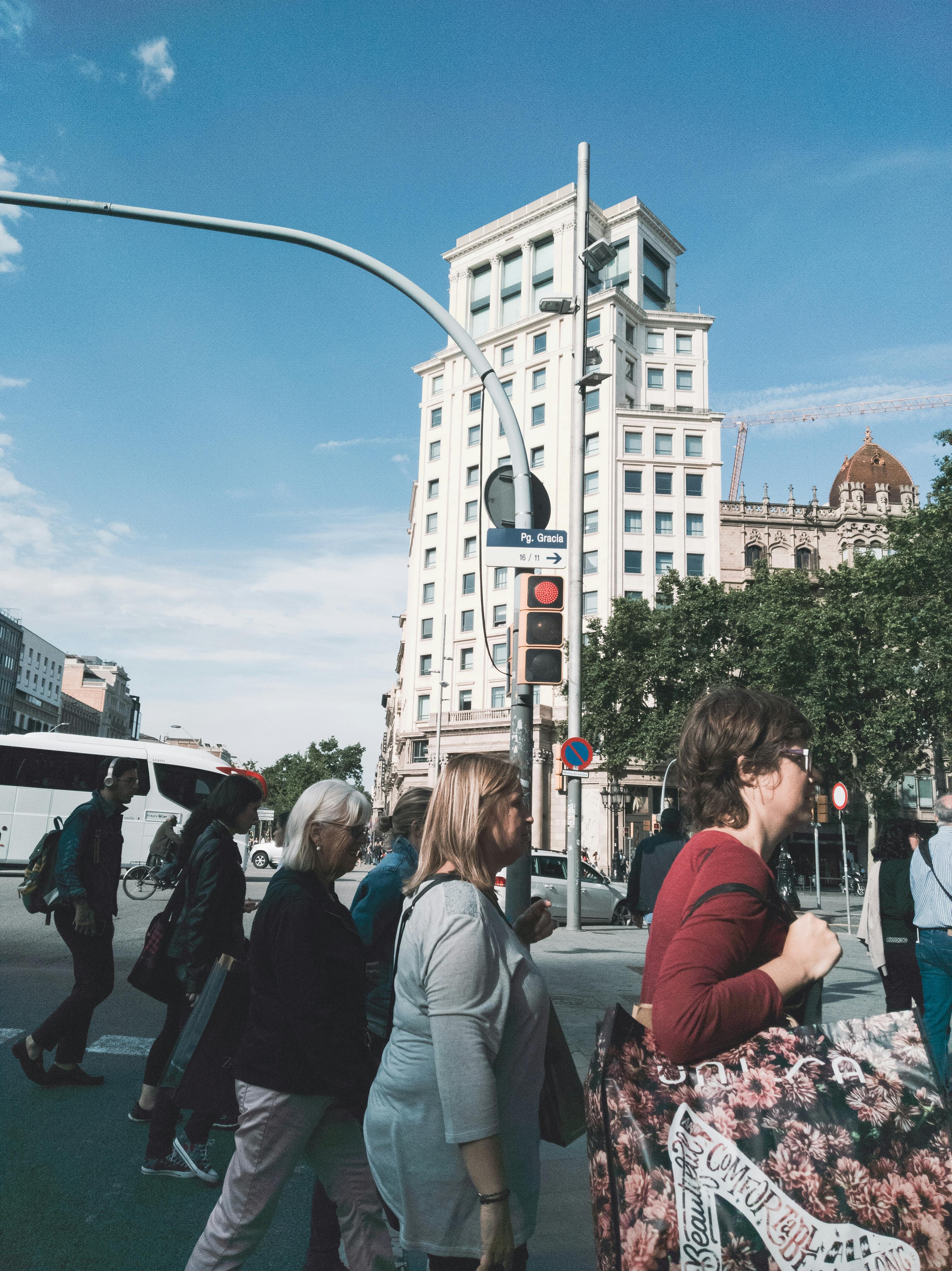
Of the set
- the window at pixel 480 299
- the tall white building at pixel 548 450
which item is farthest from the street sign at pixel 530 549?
the window at pixel 480 299

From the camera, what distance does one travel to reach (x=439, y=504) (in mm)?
60594

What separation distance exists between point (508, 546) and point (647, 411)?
51560mm

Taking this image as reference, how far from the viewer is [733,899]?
5.69 feet

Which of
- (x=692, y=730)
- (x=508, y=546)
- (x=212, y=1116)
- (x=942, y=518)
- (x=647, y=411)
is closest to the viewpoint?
(x=692, y=730)

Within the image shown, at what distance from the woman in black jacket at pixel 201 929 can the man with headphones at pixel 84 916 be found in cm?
76

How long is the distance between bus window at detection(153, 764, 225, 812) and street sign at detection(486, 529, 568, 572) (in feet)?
67.2

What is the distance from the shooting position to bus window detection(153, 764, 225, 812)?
85.1 ft

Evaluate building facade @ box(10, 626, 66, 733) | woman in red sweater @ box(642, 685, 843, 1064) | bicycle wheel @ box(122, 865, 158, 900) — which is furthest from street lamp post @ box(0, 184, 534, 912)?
building facade @ box(10, 626, 66, 733)

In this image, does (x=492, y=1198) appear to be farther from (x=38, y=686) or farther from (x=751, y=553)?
(x=38, y=686)

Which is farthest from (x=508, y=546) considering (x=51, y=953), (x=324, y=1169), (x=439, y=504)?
(x=439, y=504)

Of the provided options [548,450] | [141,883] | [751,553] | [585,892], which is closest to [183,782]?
[141,883]

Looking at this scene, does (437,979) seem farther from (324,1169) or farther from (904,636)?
(904,636)

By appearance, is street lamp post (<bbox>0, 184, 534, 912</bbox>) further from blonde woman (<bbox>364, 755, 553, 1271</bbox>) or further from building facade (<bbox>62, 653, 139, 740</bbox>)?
building facade (<bbox>62, 653, 139, 740</bbox>)

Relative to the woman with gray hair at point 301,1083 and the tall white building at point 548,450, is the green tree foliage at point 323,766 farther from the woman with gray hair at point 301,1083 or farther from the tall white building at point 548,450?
the woman with gray hair at point 301,1083
